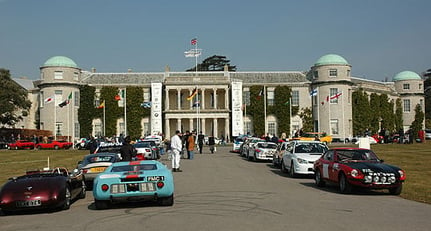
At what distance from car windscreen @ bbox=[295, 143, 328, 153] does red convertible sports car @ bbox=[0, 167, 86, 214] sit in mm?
10985

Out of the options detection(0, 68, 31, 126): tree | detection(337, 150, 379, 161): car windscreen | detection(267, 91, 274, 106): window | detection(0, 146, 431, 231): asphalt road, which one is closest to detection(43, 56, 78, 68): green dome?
detection(0, 68, 31, 126): tree

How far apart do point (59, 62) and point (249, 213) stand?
66.4 metres

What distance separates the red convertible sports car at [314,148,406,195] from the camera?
1379 cm

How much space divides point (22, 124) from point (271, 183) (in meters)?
71.6

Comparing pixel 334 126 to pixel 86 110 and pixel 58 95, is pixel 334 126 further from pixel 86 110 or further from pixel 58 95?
pixel 58 95

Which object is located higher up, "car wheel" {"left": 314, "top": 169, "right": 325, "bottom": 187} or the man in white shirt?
the man in white shirt

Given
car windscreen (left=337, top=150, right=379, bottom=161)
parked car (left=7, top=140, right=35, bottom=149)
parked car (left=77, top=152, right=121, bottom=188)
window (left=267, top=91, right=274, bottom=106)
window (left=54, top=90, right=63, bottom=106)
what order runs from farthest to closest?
→ window (left=267, top=91, right=274, bottom=106) → window (left=54, top=90, right=63, bottom=106) → parked car (left=7, top=140, right=35, bottom=149) → parked car (left=77, top=152, right=121, bottom=188) → car windscreen (left=337, top=150, right=379, bottom=161)

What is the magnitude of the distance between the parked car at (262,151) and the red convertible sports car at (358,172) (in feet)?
42.2

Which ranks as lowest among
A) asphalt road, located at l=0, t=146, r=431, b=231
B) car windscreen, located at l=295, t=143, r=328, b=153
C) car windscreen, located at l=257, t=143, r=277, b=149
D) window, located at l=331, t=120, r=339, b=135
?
asphalt road, located at l=0, t=146, r=431, b=231

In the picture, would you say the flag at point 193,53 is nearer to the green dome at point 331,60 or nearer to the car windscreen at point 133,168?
the green dome at point 331,60

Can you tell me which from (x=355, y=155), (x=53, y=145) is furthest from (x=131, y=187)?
(x=53, y=145)

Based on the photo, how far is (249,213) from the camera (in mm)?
10516

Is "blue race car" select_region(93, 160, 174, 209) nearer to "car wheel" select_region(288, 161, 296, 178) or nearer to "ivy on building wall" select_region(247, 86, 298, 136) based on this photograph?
"car wheel" select_region(288, 161, 296, 178)

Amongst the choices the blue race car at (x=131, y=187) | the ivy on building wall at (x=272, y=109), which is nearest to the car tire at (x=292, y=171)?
the blue race car at (x=131, y=187)
